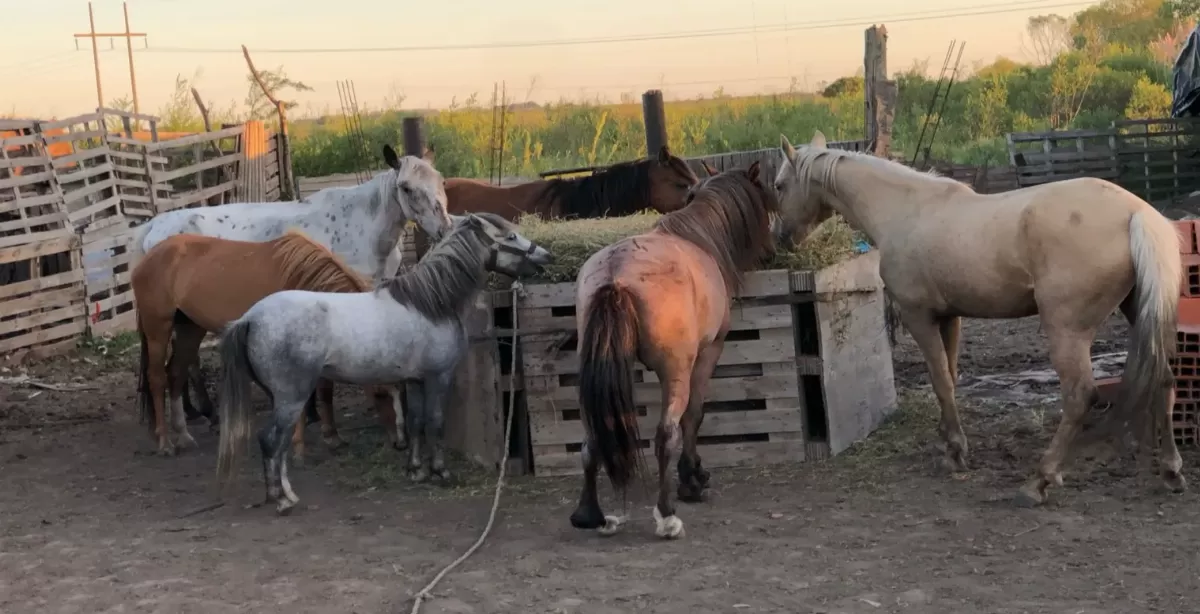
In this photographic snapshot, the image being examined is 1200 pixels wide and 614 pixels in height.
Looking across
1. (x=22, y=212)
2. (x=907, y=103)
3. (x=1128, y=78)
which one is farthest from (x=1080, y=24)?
(x=22, y=212)

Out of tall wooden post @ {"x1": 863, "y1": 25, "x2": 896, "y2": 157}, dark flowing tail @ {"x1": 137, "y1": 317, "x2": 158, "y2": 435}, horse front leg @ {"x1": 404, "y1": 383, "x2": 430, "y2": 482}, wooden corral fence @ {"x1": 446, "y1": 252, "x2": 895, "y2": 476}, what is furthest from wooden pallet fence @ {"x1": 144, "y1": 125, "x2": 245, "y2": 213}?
wooden corral fence @ {"x1": 446, "y1": 252, "x2": 895, "y2": 476}

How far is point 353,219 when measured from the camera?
24.9ft

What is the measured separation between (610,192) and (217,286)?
2949 millimetres

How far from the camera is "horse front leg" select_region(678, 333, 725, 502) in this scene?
5.50 m

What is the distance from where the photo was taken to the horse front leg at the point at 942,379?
5.75m

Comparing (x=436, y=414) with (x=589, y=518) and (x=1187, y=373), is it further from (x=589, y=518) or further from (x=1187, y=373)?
(x=1187, y=373)

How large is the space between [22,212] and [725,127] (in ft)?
54.5

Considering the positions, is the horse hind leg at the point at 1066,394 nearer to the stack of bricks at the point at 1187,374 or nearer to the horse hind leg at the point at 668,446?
the stack of bricks at the point at 1187,374

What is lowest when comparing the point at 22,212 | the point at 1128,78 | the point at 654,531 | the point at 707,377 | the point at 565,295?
the point at 654,531

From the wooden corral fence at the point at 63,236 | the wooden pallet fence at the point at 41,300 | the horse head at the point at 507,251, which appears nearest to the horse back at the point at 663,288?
the horse head at the point at 507,251

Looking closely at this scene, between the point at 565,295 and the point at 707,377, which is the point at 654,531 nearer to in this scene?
the point at 707,377

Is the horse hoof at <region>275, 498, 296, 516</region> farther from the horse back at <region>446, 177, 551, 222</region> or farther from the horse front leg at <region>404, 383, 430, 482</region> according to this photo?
the horse back at <region>446, 177, 551, 222</region>

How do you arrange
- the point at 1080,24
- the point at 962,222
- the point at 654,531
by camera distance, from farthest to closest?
1. the point at 1080,24
2. the point at 962,222
3. the point at 654,531

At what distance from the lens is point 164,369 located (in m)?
7.00
